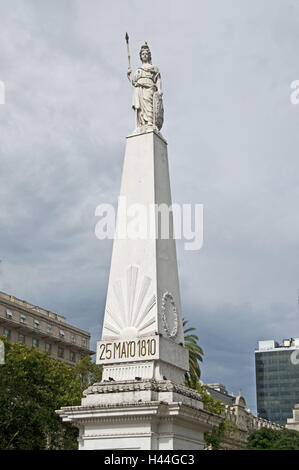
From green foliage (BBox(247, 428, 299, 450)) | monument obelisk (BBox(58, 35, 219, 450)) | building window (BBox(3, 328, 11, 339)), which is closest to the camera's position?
monument obelisk (BBox(58, 35, 219, 450))

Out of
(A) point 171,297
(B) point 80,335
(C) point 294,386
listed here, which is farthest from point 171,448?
(C) point 294,386

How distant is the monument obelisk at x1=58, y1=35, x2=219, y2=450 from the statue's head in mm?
371

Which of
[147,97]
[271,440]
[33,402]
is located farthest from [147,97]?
[271,440]

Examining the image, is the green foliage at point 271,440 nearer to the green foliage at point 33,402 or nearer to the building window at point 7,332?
the green foliage at point 33,402

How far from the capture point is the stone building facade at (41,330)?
6700cm

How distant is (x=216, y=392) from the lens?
313 ft

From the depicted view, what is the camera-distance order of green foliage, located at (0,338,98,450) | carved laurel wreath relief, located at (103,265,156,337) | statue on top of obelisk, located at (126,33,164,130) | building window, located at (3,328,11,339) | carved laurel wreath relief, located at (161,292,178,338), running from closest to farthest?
carved laurel wreath relief, located at (103,265,156,337) < carved laurel wreath relief, located at (161,292,178,338) < statue on top of obelisk, located at (126,33,164,130) < green foliage, located at (0,338,98,450) < building window, located at (3,328,11,339)

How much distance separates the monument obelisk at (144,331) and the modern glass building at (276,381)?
466ft

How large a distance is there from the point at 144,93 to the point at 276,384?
149 m

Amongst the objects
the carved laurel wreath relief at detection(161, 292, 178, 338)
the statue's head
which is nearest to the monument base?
the carved laurel wreath relief at detection(161, 292, 178, 338)

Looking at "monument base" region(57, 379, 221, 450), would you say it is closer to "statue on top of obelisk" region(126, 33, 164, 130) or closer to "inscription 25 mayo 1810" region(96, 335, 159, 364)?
"inscription 25 mayo 1810" region(96, 335, 159, 364)

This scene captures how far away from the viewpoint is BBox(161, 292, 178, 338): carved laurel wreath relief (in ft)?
67.5

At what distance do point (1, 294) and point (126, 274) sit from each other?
4955 cm

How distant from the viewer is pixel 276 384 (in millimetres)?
162875
